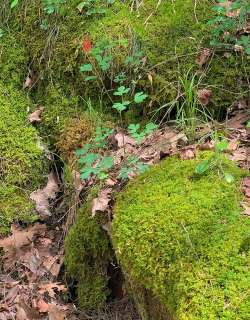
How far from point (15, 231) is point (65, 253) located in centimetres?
43

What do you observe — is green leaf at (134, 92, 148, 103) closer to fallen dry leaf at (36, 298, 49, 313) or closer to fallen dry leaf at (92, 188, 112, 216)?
fallen dry leaf at (92, 188, 112, 216)

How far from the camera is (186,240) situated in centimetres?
273

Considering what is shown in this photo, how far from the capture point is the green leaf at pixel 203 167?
3068 millimetres

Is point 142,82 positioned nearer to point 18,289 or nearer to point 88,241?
point 88,241

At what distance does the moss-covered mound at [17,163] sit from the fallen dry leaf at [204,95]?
1288mm

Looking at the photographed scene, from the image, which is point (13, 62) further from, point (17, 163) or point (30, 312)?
point (30, 312)

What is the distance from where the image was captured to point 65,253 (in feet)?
12.4

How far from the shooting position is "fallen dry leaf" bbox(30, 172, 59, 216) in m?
4.10

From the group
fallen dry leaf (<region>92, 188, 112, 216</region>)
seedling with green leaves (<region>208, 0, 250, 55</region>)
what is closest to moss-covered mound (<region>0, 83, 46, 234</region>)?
fallen dry leaf (<region>92, 188, 112, 216</region>)

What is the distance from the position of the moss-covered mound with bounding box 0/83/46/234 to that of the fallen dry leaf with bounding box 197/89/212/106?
1.29m

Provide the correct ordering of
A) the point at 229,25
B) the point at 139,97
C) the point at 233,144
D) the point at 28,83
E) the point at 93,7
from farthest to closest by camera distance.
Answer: the point at 28,83 < the point at 93,7 < the point at 229,25 < the point at 139,97 < the point at 233,144

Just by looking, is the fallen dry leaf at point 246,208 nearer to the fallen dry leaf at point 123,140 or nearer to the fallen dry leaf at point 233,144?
the fallen dry leaf at point 233,144

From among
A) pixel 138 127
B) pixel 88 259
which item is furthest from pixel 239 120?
pixel 88 259

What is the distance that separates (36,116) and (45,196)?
728 mm
